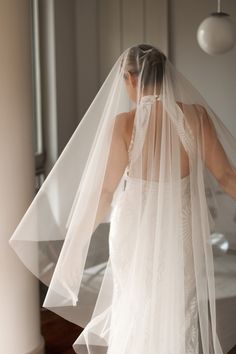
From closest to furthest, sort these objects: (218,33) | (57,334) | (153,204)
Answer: (153,204) < (218,33) < (57,334)

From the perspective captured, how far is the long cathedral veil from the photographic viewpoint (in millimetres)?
1625

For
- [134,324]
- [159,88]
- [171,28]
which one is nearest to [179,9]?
[171,28]

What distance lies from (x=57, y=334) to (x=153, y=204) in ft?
3.70

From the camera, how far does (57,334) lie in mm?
2484

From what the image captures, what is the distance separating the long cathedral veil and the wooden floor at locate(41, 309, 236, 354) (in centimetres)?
66

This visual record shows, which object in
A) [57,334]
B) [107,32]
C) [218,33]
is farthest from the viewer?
[107,32]

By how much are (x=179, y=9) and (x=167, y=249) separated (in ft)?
6.31

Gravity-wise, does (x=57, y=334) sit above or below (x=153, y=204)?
below

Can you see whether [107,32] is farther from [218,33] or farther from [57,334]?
[57,334]

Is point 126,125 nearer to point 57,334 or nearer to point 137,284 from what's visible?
point 137,284

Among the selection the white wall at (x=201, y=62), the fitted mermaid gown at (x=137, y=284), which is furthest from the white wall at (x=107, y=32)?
the fitted mermaid gown at (x=137, y=284)

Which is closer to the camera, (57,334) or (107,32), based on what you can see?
(57,334)

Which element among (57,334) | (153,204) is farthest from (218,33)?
(57,334)

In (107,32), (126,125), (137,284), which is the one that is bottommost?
(137,284)
